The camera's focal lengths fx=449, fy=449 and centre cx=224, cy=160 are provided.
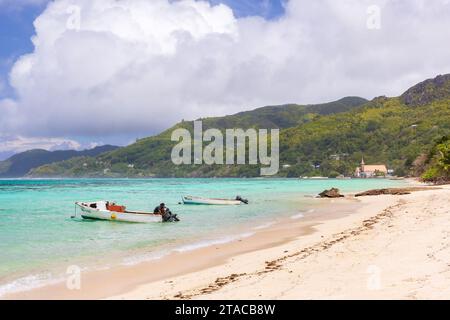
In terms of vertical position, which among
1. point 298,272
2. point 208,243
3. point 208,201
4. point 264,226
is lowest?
point 208,201

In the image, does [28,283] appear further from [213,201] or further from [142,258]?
[213,201]

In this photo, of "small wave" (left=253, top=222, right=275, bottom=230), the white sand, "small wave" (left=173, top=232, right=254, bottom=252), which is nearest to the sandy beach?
the white sand

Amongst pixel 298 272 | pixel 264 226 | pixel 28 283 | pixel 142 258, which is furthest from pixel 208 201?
pixel 298 272

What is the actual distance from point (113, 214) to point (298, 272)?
85.3 ft

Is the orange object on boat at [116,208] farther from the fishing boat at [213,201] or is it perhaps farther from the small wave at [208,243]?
the fishing boat at [213,201]

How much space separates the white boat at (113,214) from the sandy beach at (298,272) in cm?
1483

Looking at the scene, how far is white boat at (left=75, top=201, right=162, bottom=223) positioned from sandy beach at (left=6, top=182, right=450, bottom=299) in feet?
48.6

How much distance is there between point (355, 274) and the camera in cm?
1209

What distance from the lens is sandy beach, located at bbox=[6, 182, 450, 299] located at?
10445 millimetres

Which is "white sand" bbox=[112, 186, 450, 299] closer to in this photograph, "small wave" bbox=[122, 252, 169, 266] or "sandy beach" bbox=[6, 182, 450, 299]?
"sandy beach" bbox=[6, 182, 450, 299]

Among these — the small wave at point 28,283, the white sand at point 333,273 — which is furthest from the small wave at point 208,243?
the small wave at point 28,283

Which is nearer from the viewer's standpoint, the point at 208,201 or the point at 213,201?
the point at 213,201

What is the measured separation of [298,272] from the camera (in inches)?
520
